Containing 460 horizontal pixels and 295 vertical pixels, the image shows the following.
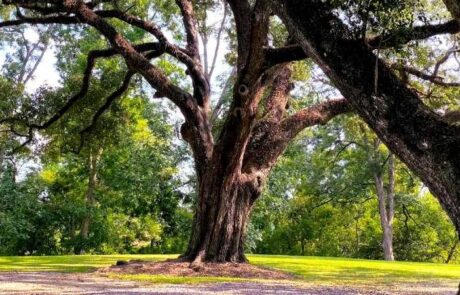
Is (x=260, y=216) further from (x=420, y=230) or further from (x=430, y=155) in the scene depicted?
(x=430, y=155)

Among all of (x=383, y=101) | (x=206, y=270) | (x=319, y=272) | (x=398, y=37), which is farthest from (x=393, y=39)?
(x=319, y=272)

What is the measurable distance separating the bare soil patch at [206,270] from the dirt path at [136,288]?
1559 millimetres

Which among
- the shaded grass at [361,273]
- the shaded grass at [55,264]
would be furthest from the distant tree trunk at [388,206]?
the shaded grass at [55,264]

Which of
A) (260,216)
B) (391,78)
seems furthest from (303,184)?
(391,78)

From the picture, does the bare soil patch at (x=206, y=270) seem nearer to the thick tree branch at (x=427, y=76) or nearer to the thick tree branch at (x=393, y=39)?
the thick tree branch at (x=393, y=39)

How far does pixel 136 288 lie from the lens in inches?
312

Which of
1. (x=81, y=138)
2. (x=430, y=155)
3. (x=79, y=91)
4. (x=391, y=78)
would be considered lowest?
(x=430, y=155)

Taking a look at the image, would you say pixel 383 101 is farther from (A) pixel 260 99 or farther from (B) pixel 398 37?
(A) pixel 260 99

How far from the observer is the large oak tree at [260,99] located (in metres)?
5.36

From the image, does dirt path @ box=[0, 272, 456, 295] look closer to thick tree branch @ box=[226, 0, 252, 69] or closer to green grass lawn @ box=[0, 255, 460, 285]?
green grass lawn @ box=[0, 255, 460, 285]

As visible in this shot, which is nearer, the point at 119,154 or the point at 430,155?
the point at 430,155

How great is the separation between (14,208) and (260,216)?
1395 cm

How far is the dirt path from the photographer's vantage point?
7.45 metres

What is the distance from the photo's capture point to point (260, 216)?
31609mm
